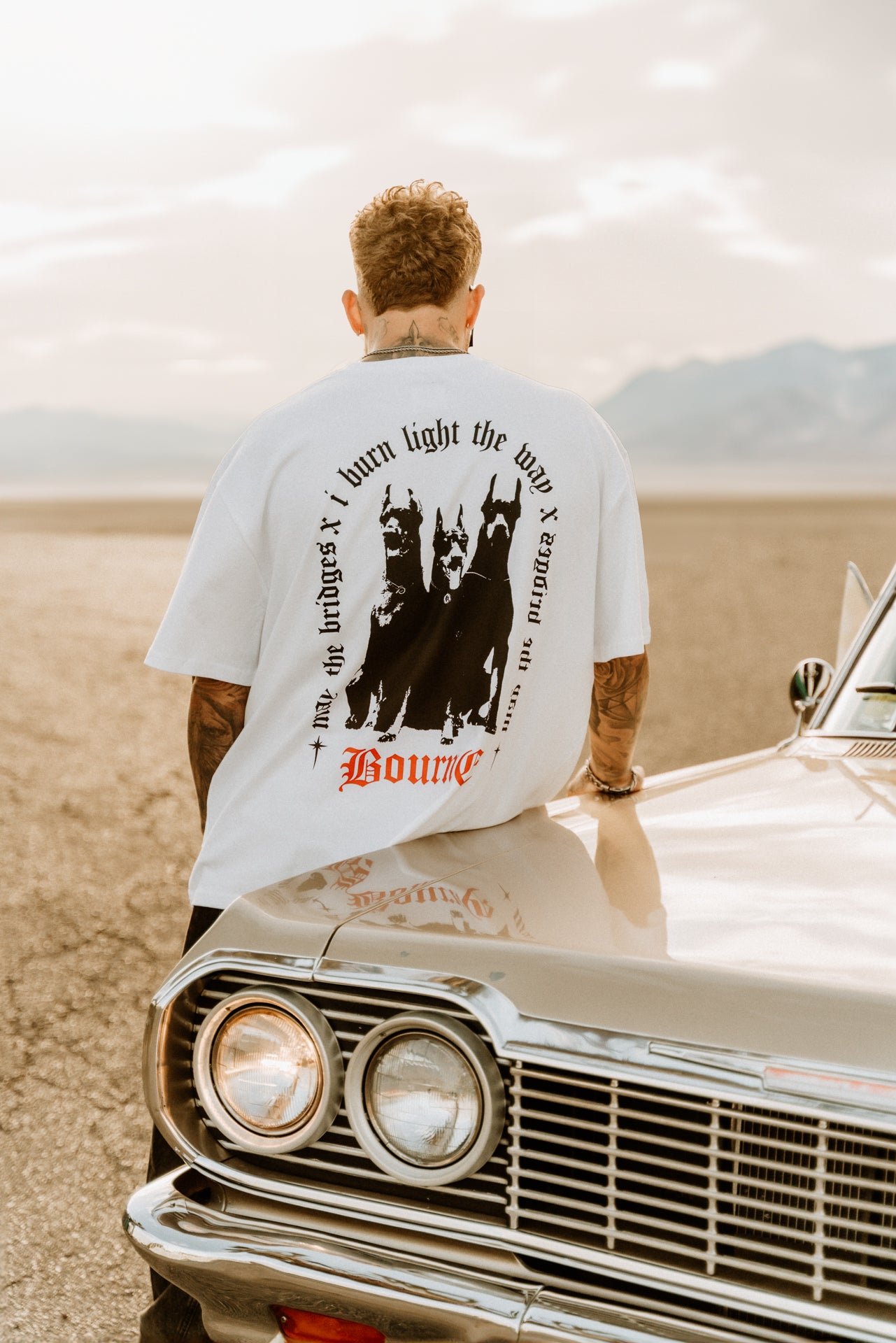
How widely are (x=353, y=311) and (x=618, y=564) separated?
66cm

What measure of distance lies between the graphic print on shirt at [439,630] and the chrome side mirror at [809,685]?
58.3 inches

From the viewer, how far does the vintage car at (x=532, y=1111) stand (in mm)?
1418

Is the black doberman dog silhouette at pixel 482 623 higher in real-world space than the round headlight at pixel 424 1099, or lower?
higher

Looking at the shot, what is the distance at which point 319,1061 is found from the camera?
63.4 inches

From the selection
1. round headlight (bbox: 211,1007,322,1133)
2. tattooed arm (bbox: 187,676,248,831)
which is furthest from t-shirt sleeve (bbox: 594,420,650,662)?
round headlight (bbox: 211,1007,322,1133)

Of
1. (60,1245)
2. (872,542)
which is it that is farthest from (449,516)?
(872,542)

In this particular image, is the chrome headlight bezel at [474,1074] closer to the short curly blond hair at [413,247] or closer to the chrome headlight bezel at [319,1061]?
the chrome headlight bezel at [319,1061]

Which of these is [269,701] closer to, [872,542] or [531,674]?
[531,674]

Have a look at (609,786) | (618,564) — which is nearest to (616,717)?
(609,786)

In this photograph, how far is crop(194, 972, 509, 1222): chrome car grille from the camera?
5.16 ft

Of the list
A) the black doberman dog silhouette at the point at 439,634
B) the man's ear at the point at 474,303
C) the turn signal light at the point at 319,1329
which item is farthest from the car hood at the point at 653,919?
the man's ear at the point at 474,303

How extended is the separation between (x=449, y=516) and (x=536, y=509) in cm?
15

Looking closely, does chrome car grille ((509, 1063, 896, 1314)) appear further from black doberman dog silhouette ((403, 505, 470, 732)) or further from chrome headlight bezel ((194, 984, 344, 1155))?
black doberman dog silhouette ((403, 505, 470, 732))

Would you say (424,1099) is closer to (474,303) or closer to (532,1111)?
(532,1111)
